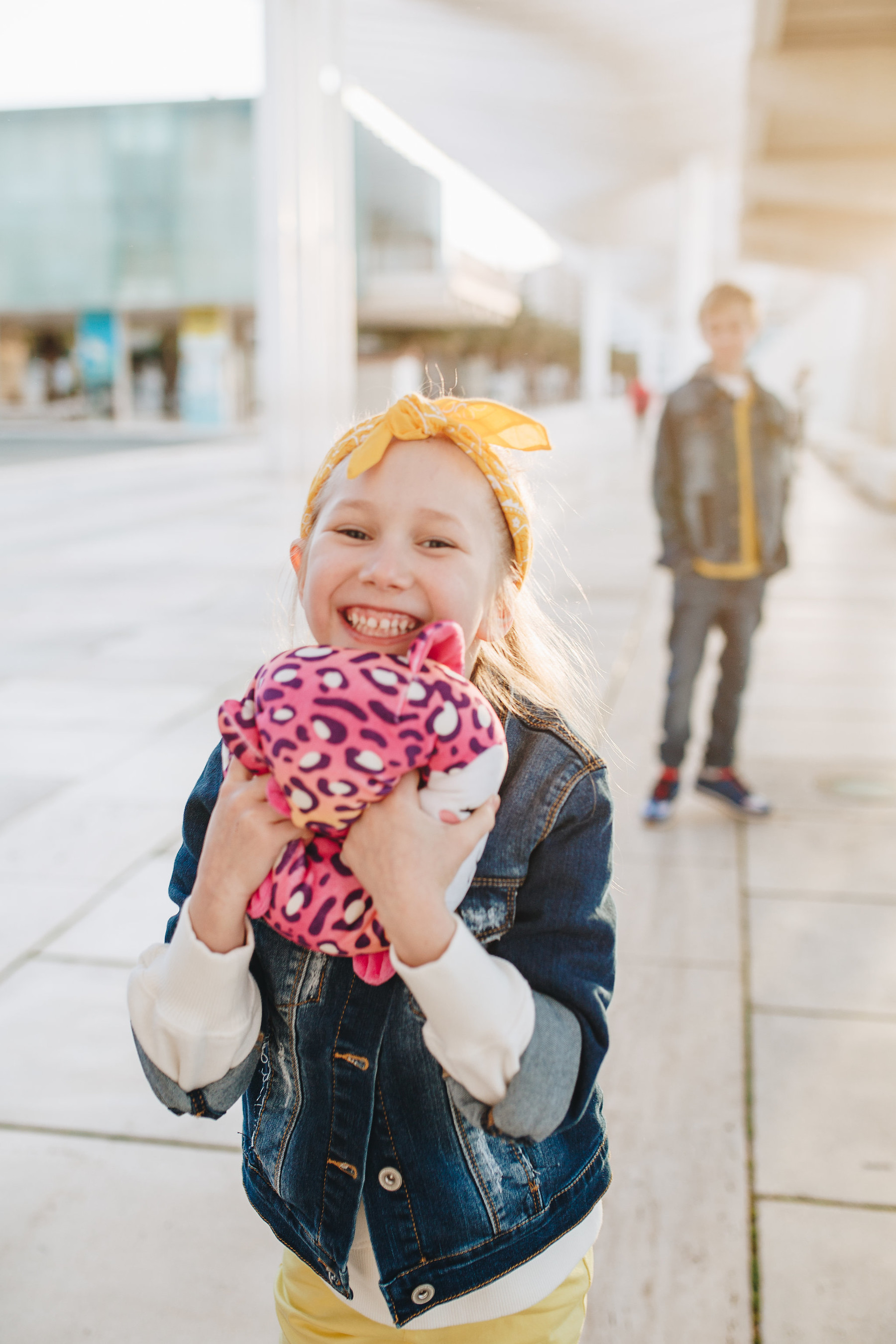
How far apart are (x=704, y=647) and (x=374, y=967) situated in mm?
3731

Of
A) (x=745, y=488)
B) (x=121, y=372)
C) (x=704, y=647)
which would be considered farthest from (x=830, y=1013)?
(x=121, y=372)

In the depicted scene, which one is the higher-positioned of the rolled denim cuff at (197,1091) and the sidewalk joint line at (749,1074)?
the rolled denim cuff at (197,1091)

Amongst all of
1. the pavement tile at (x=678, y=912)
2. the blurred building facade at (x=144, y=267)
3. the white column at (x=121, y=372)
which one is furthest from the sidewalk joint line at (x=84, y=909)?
the white column at (x=121, y=372)

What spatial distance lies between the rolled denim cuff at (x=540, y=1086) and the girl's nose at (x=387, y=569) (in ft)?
1.49

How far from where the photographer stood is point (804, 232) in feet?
102

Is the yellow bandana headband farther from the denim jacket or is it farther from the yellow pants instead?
the yellow pants

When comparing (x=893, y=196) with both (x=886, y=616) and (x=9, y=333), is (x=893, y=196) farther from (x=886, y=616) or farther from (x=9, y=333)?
(x=9, y=333)

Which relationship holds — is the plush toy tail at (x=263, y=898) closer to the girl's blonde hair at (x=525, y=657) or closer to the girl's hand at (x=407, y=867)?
the girl's hand at (x=407, y=867)

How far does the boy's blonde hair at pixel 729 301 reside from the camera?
4.42 meters

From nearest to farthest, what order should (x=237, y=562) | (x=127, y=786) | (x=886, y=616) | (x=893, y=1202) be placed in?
(x=893, y=1202)
(x=127, y=786)
(x=886, y=616)
(x=237, y=562)

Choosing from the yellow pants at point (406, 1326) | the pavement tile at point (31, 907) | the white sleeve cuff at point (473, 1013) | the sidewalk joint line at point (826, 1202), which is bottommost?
the pavement tile at point (31, 907)

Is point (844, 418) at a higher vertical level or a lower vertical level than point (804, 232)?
lower

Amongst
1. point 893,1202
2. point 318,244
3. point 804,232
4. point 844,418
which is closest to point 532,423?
point 893,1202

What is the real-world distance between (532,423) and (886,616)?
330 inches
